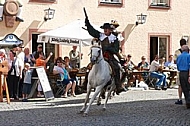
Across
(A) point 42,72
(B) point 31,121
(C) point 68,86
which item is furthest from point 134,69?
(B) point 31,121

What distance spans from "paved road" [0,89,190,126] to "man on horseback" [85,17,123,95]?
117 cm

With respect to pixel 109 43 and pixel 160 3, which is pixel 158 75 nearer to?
pixel 160 3

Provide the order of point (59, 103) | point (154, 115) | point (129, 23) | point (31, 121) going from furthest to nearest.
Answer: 1. point (129, 23)
2. point (59, 103)
3. point (154, 115)
4. point (31, 121)

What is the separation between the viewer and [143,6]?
23.7 metres

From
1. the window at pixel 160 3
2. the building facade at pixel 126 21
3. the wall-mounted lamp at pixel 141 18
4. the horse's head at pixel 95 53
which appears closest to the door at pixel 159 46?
the building facade at pixel 126 21

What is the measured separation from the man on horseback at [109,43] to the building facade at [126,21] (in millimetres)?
8003

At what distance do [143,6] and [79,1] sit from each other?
3559 millimetres

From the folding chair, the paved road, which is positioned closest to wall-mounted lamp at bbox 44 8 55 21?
the folding chair

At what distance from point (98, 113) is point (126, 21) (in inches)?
448

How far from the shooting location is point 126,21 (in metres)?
23.2

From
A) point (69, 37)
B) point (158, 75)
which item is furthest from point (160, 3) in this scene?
point (69, 37)

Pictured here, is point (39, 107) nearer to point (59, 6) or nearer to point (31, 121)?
point (31, 121)

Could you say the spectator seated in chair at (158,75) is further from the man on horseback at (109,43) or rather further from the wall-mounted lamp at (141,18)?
the man on horseback at (109,43)

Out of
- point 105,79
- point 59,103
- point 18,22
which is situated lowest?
point 59,103
